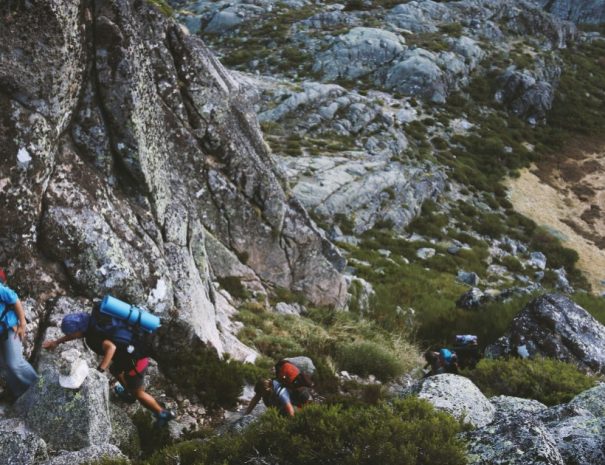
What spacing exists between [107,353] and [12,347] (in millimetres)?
1124

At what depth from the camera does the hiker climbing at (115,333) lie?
666cm

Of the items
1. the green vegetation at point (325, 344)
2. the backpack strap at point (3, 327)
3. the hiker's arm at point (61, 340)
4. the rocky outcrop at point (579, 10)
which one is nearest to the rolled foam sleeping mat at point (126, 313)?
the hiker's arm at point (61, 340)

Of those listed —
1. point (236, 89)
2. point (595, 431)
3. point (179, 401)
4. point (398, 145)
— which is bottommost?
point (398, 145)

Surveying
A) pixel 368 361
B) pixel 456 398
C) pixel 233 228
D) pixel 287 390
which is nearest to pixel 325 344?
pixel 368 361

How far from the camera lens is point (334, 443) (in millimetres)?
4867

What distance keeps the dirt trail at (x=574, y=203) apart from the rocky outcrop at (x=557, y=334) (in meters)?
16.5

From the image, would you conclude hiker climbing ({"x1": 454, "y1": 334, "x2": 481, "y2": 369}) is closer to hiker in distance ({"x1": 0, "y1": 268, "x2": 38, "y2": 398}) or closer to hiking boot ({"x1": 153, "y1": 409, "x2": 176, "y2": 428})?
hiking boot ({"x1": 153, "y1": 409, "x2": 176, "y2": 428})

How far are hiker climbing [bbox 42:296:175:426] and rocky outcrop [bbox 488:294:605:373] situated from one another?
33.8 ft

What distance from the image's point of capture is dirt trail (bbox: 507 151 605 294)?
31667mm

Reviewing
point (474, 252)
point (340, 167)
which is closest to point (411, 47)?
point (340, 167)

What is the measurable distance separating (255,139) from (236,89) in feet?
5.88

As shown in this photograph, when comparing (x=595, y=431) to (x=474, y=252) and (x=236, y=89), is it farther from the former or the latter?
(x=474, y=252)

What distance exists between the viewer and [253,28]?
58.5 metres

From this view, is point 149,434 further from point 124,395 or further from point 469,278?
point 469,278
